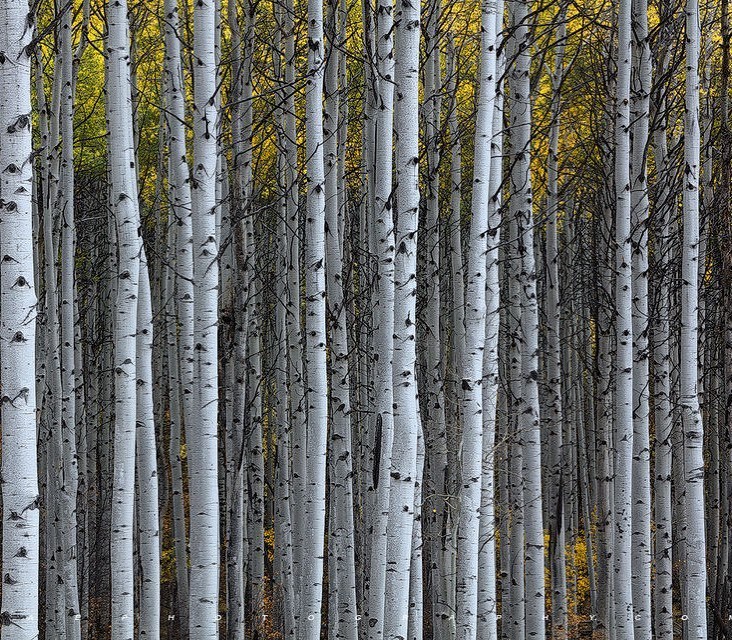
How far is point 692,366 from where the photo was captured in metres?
6.80

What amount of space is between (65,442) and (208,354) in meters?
3.16

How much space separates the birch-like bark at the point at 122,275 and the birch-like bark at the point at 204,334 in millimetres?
649

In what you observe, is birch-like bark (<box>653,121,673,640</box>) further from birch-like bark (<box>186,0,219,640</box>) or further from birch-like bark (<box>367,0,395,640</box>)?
→ birch-like bark (<box>186,0,219,640</box>)

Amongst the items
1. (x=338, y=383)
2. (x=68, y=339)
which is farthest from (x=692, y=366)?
(x=68, y=339)

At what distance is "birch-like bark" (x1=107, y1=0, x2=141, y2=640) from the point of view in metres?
5.08

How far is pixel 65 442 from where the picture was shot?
723 centimetres

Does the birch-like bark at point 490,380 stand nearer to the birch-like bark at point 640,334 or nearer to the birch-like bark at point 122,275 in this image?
the birch-like bark at point 640,334

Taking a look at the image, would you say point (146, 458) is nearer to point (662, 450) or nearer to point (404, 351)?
point (404, 351)

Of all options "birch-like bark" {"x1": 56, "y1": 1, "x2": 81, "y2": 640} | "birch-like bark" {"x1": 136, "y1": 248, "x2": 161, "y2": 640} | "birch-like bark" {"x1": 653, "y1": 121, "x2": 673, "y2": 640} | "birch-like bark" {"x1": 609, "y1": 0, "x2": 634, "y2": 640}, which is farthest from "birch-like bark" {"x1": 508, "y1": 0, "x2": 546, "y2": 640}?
"birch-like bark" {"x1": 56, "y1": 1, "x2": 81, "y2": 640}

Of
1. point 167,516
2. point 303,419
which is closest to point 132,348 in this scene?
point 303,419

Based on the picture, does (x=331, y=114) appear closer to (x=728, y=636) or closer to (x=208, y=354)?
(x=208, y=354)

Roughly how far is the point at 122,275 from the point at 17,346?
1612 millimetres

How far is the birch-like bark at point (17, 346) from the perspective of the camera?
3.52 meters

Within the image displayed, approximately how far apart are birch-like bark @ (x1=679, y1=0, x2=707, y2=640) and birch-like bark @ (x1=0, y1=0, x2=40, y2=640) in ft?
15.8
